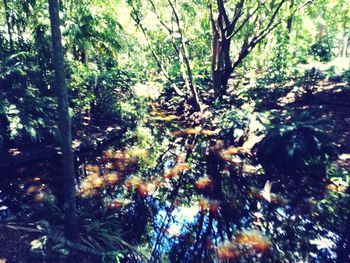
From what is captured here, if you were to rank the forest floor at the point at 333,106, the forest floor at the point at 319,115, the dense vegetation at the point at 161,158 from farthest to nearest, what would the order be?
Result: the forest floor at the point at 333,106 → the dense vegetation at the point at 161,158 → the forest floor at the point at 319,115

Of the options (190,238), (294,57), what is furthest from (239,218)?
(294,57)

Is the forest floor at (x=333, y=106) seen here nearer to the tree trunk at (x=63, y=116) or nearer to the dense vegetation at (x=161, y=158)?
the dense vegetation at (x=161, y=158)

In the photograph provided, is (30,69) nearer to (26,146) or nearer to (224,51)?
(26,146)

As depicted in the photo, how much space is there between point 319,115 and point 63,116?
979 centimetres

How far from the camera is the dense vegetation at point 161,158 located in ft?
18.6

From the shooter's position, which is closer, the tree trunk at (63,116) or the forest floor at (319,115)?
the tree trunk at (63,116)

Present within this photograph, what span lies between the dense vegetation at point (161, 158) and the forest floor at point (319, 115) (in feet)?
0.18

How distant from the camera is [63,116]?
449 cm

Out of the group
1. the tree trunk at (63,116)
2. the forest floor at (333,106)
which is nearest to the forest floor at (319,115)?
the forest floor at (333,106)

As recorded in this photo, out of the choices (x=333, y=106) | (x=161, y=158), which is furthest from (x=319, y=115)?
(x=161, y=158)

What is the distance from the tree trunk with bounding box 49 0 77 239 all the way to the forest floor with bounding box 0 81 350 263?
623mm

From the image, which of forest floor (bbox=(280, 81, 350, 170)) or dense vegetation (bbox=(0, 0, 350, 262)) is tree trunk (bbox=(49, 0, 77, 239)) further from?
forest floor (bbox=(280, 81, 350, 170))

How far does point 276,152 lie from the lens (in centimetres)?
952

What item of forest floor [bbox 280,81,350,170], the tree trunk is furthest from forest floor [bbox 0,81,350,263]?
the tree trunk
